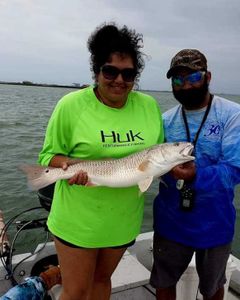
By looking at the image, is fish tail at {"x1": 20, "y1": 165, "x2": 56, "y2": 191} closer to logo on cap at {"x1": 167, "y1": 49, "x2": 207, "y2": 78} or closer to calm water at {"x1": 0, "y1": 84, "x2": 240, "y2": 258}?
logo on cap at {"x1": 167, "y1": 49, "x2": 207, "y2": 78}

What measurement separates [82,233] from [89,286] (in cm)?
54

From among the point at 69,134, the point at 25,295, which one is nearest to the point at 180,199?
the point at 69,134

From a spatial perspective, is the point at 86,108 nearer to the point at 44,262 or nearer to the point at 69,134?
the point at 69,134

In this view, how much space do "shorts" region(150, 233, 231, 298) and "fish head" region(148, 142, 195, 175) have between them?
2.82ft

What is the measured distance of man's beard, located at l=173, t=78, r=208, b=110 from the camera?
10.7ft

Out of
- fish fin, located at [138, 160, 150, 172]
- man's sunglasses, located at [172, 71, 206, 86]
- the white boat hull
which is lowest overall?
the white boat hull

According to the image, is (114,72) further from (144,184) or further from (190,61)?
(144,184)

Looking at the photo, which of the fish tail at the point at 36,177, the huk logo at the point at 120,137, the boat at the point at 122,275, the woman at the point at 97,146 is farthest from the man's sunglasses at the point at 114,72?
the boat at the point at 122,275

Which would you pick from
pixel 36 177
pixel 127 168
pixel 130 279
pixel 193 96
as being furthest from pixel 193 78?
pixel 130 279

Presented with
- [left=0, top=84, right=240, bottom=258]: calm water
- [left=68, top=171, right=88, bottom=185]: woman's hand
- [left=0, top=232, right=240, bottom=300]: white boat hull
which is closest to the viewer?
[left=68, top=171, right=88, bottom=185]: woman's hand

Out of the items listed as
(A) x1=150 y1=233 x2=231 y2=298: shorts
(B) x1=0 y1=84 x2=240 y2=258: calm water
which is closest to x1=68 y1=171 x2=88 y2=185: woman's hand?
(A) x1=150 y1=233 x2=231 y2=298: shorts

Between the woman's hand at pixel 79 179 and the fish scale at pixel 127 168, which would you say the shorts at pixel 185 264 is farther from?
the woman's hand at pixel 79 179

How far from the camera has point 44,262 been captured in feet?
14.0

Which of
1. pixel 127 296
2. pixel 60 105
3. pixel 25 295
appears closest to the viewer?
pixel 60 105
